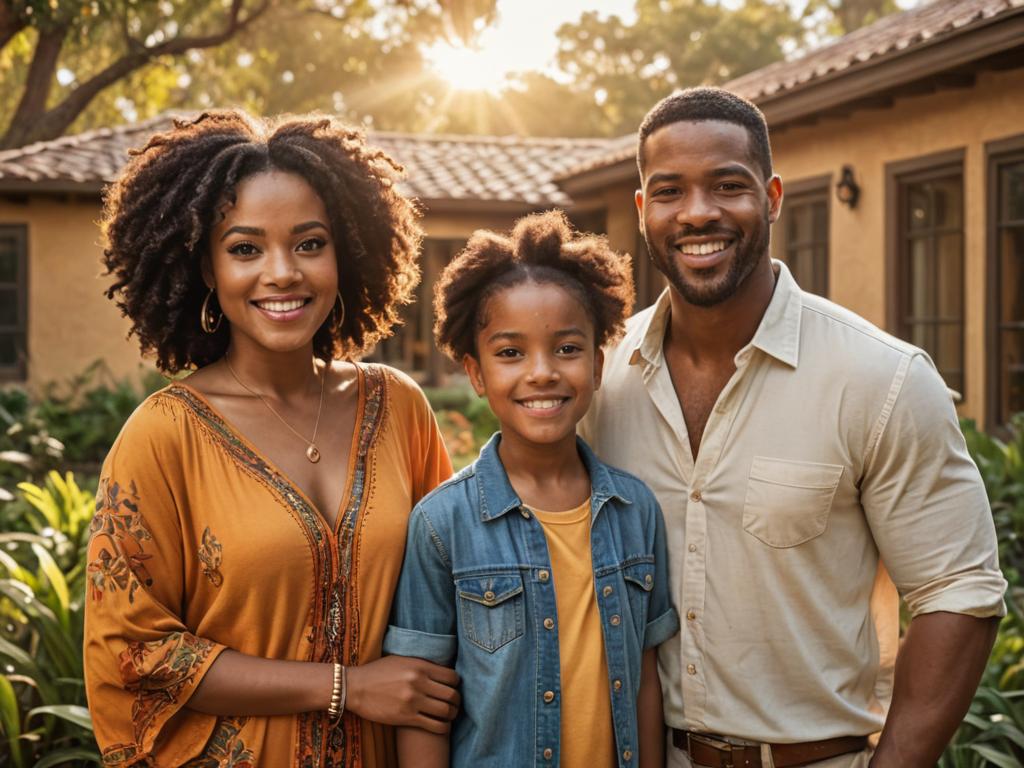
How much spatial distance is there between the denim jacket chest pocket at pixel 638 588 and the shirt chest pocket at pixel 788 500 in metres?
0.26

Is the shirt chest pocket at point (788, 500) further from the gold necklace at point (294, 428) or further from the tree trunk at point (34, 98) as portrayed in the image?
the tree trunk at point (34, 98)

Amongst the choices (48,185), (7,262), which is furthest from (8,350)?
(48,185)

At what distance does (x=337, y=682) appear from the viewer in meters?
2.50

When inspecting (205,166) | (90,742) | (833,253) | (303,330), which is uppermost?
(833,253)

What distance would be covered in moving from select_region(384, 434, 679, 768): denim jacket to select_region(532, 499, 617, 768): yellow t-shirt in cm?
2

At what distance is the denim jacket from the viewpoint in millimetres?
2533

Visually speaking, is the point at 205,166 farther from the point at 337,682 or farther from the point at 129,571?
the point at 337,682

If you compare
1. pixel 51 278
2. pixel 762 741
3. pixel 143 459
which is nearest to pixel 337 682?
pixel 143 459

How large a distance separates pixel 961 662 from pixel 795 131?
884 cm

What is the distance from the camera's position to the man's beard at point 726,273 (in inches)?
105

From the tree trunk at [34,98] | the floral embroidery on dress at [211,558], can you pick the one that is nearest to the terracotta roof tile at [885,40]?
the floral embroidery on dress at [211,558]

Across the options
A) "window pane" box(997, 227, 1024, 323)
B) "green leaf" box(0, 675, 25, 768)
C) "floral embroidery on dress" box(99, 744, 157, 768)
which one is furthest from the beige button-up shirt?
"window pane" box(997, 227, 1024, 323)

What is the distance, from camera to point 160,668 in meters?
2.40

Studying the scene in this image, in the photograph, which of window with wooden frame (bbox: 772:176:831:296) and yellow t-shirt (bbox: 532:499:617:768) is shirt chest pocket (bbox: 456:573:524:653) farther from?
window with wooden frame (bbox: 772:176:831:296)
